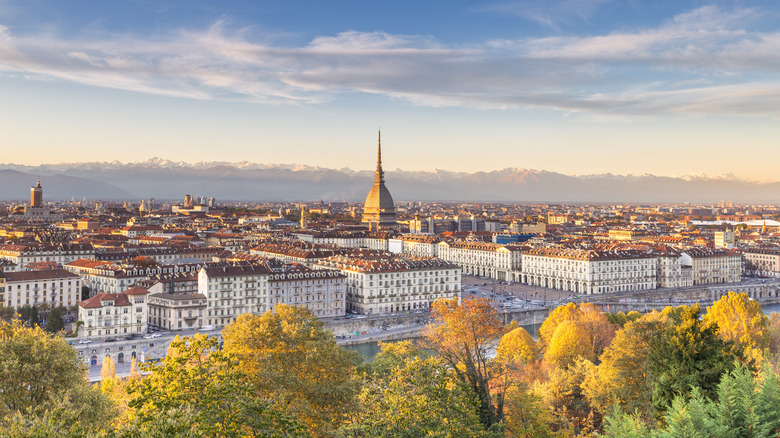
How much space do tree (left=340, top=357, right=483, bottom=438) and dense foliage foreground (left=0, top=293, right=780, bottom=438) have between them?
39 mm

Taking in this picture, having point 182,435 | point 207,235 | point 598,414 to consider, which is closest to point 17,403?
point 182,435

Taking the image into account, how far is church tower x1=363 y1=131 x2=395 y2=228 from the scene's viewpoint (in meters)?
180

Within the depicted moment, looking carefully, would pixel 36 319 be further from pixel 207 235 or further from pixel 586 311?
pixel 207 235

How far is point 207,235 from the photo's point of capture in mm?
137500

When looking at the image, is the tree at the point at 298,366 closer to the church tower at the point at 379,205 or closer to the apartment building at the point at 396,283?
the apartment building at the point at 396,283

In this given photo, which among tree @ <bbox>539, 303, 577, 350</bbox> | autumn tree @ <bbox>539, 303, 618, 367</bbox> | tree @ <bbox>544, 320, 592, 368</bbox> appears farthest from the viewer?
tree @ <bbox>539, 303, 577, 350</bbox>

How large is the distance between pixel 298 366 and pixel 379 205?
155 m

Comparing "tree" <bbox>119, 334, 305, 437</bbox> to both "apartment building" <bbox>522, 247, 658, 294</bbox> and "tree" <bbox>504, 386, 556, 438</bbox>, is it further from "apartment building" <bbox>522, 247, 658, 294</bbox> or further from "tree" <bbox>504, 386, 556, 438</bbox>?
"apartment building" <bbox>522, 247, 658, 294</bbox>

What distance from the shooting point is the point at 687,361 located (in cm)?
2411

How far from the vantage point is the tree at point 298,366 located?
22828 mm

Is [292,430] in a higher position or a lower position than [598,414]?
higher

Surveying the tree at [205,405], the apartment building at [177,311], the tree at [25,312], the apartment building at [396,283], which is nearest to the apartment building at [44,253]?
the tree at [25,312]

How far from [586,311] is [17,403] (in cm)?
3802

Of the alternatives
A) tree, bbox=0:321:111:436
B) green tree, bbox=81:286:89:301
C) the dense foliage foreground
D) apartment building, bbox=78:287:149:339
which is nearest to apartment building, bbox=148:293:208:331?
apartment building, bbox=78:287:149:339
